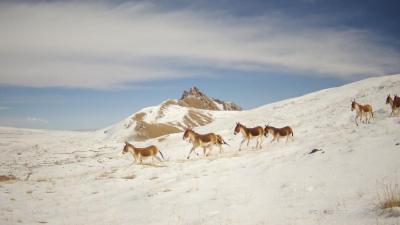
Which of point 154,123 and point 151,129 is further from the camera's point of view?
point 154,123

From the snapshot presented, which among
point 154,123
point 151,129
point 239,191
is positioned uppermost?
point 154,123

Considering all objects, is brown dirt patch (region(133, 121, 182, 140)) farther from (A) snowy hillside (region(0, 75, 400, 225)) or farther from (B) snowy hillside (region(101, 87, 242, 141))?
(A) snowy hillside (region(0, 75, 400, 225))

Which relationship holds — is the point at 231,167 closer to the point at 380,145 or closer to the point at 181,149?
the point at 380,145

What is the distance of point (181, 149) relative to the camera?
38562 millimetres

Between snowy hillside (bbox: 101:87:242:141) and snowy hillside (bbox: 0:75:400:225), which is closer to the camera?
snowy hillside (bbox: 0:75:400:225)

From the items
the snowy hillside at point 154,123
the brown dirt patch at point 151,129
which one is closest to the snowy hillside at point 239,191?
the snowy hillside at point 154,123

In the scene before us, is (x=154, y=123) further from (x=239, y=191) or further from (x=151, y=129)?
(x=239, y=191)

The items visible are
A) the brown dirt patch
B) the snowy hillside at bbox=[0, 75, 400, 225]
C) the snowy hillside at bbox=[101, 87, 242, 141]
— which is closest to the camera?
the snowy hillside at bbox=[0, 75, 400, 225]

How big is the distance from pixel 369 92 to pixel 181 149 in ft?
96.8

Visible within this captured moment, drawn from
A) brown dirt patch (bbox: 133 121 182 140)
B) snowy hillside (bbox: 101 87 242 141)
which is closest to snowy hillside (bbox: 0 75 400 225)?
snowy hillside (bbox: 101 87 242 141)

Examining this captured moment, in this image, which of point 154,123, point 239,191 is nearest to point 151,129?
point 154,123

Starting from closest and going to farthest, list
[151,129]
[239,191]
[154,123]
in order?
[239,191] → [151,129] → [154,123]

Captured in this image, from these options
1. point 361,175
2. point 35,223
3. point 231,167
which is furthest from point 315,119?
point 35,223

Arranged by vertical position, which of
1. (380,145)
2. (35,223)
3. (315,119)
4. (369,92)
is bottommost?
(35,223)
